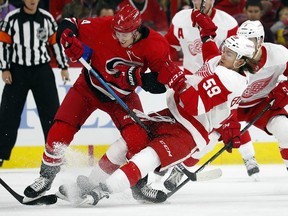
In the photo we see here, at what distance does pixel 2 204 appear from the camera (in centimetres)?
483

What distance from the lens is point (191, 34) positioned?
6.11 meters

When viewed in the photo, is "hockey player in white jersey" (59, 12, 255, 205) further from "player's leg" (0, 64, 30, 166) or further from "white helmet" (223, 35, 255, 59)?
"player's leg" (0, 64, 30, 166)

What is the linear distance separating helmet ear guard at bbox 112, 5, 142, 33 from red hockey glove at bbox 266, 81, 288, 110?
1.24 metres

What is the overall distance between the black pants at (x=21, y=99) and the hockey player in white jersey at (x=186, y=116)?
1.90 metres

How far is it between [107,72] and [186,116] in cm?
53

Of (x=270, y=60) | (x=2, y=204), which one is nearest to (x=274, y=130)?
(x=270, y=60)

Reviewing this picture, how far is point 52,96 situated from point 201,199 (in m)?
1.98

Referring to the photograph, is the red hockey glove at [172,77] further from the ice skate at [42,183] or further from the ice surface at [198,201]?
the ice skate at [42,183]

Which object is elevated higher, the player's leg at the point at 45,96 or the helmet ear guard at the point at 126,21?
the helmet ear guard at the point at 126,21

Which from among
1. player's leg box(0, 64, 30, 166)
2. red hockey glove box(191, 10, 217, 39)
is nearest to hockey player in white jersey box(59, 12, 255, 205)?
red hockey glove box(191, 10, 217, 39)

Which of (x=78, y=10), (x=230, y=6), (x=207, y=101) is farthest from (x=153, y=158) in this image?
(x=230, y=6)

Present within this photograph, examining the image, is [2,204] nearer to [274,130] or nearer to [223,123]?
[223,123]

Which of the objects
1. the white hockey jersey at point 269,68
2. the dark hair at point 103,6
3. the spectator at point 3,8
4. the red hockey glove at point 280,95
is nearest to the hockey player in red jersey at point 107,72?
the white hockey jersey at point 269,68

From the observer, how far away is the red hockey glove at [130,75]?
4.77 metres
